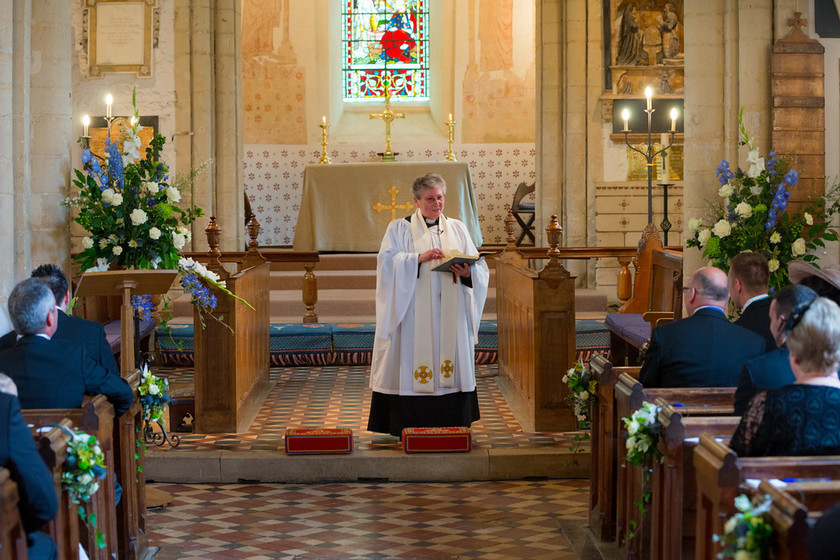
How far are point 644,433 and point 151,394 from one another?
240cm

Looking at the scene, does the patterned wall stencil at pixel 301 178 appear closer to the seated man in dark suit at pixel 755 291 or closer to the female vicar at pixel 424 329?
the female vicar at pixel 424 329

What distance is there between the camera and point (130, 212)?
629cm

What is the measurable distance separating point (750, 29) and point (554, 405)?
A: 2727 mm

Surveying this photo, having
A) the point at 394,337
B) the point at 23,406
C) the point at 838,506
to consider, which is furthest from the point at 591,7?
the point at 838,506

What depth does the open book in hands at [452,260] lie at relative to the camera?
255 inches

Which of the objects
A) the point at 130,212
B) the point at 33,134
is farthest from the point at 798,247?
the point at 33,134

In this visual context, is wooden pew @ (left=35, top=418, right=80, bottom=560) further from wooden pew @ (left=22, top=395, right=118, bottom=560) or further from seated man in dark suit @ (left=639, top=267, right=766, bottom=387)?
seated man in dark suit @ (left=639, top=267, right=766, bottom=387)

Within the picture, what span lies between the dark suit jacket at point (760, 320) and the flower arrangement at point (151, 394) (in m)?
2.64

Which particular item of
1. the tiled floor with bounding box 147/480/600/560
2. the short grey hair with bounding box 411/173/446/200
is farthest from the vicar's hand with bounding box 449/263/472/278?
the tiled floor with bounding box 147/480/600/560

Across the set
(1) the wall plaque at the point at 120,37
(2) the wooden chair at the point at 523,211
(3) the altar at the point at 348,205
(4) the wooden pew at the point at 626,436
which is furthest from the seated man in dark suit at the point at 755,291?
(2) the wooden chair at the point at 523,211

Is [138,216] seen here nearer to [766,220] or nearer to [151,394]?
[151,394]

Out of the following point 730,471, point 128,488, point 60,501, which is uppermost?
point 730,471

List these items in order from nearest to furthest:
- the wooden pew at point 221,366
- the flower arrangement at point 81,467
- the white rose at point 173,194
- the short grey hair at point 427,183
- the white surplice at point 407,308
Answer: the flower arrangement at point 81,467
the white rose at point 173,194
the short grey hair at point 427,183
the white surplice at point 407,308
the wooden pew at point 221,366

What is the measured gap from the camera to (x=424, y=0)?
1688 cm
